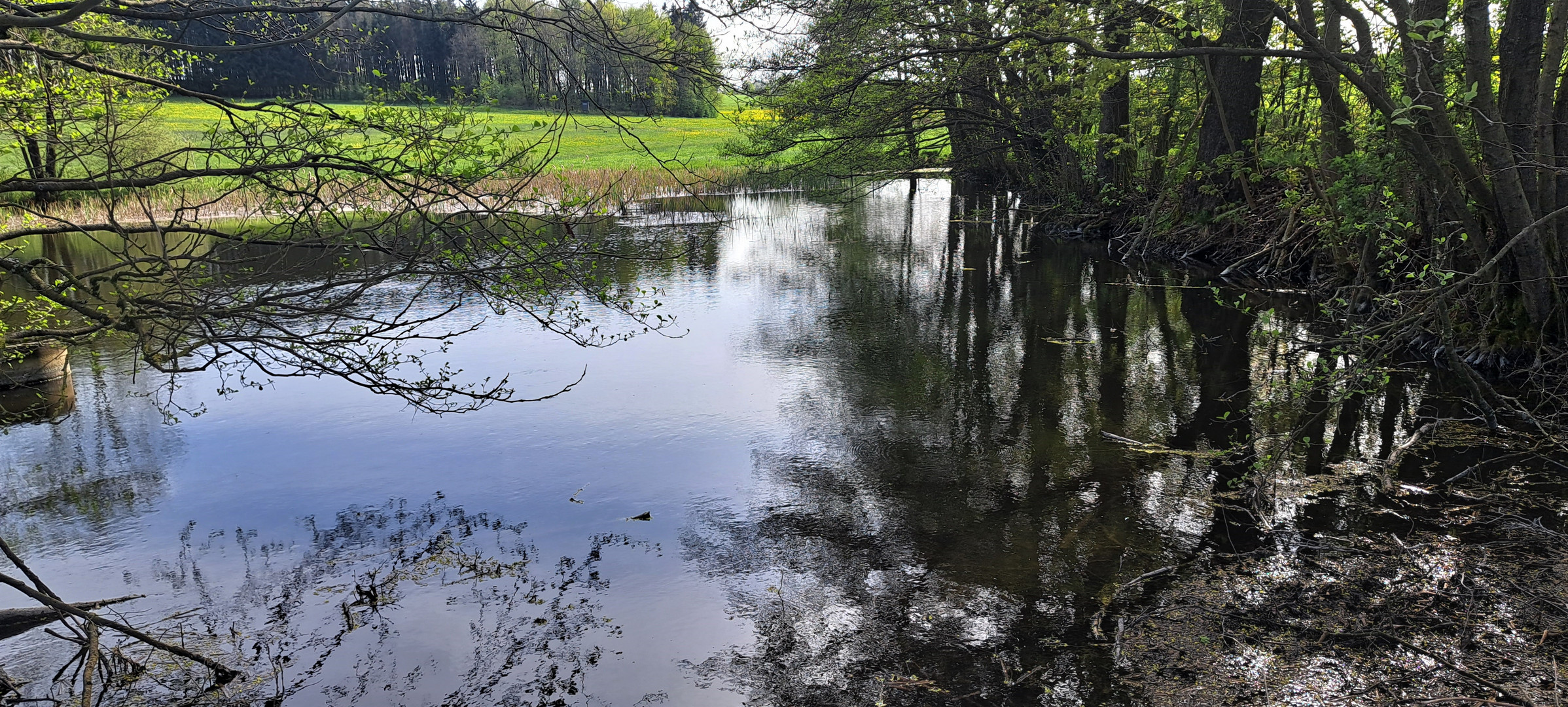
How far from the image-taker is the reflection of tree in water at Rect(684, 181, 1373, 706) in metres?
4.48

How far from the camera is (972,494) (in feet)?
21.1

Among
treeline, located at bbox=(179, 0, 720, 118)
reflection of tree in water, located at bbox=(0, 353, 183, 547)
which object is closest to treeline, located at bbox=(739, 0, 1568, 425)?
treeline, located at bbox=(179, 0, 720, 118)

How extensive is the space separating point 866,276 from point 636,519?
961cm

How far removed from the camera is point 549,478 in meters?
7.05

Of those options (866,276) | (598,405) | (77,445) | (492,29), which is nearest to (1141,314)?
(866,276)

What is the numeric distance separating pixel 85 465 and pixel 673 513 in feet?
16.1

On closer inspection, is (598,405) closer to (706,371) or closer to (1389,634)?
(706,371)

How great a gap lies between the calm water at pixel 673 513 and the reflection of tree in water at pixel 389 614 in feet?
0.07

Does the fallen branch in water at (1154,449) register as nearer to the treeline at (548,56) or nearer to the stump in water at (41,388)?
the treeline at (548,56)

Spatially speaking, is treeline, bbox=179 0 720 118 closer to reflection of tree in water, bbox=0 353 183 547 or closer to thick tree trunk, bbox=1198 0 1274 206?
reflection of tree in water, bbox=0 353 183 547

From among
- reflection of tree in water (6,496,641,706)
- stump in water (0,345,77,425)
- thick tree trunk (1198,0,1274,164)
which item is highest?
thick tree trunk (1198,0,1274,164)

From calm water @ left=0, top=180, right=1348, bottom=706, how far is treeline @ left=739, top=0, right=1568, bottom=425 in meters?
1.81

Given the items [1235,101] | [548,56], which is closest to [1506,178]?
[548,56]

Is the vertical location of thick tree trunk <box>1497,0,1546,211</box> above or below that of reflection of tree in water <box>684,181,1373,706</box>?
above
